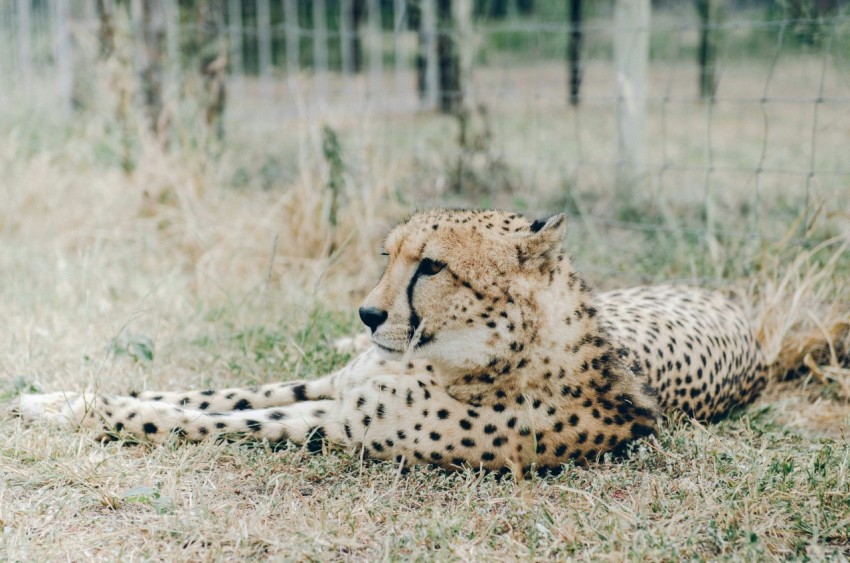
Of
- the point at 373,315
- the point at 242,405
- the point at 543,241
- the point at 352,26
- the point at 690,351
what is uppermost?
the point at 352,26

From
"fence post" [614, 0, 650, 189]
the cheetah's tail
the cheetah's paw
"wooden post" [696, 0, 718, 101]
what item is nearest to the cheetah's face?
the cheetah's paw

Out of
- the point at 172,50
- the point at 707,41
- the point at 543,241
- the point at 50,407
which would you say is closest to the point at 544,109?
the point at 707,41

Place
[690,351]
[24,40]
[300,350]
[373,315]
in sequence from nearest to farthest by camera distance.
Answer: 1. [373,315]
2. [690,351]
3. [300,350]
4. [24,40]

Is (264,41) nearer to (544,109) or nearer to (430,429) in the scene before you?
(544,109)

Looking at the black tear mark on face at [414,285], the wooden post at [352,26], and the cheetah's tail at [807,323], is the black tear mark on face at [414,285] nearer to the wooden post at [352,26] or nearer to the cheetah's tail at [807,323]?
the cheetah's tail at [807,323]

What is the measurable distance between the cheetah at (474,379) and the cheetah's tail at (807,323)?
74 centimetres

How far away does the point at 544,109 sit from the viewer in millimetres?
9320

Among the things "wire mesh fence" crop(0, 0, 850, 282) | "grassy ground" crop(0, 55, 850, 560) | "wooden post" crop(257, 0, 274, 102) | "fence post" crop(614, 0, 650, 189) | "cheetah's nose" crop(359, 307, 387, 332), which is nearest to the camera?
"grassy ground" crop(0, 55, 850, 560)

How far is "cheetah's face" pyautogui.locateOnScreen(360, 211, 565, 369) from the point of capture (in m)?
2.17

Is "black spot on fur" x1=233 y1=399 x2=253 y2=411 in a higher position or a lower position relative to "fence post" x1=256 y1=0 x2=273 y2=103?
lower

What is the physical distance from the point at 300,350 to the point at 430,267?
71 cm

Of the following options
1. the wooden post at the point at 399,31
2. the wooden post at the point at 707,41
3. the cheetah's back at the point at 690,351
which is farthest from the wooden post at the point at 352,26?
the cheetah's back at the point at 690,351

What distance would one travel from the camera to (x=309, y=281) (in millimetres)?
3725

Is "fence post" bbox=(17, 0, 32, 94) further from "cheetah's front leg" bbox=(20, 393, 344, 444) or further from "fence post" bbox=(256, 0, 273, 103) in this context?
"cheetah's front leg" bbox=(20, 393, 344, 444)
